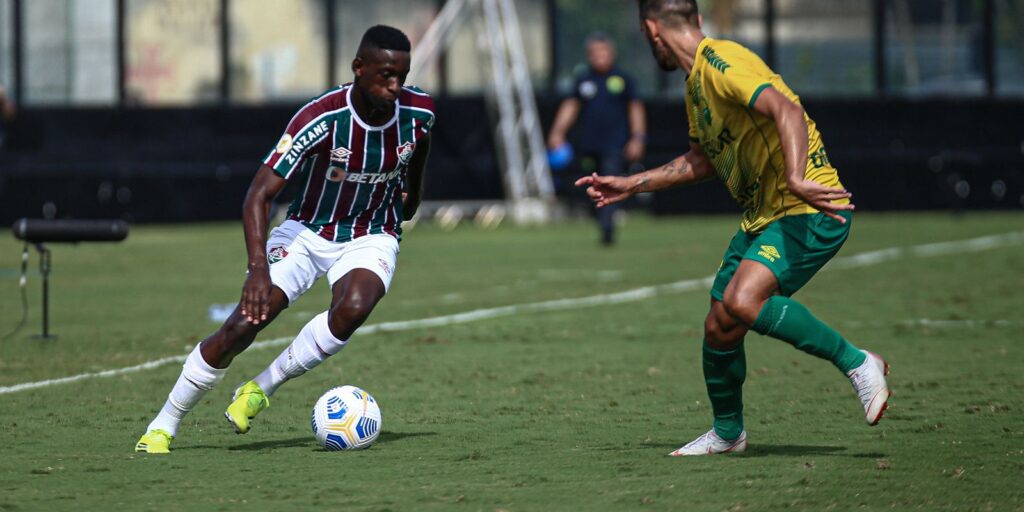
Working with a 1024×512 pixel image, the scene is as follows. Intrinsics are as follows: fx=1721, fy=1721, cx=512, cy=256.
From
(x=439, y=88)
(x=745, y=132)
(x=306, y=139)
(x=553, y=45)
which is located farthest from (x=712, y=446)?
(x=553, y=45)

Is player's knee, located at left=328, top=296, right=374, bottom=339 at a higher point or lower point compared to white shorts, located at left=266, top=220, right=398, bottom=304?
lower

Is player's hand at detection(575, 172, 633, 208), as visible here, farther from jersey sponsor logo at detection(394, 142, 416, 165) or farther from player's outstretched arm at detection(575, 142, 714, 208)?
jersey sponsor logo at detection(394, 142, 416, 165)

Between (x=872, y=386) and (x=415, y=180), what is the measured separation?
8.40ft

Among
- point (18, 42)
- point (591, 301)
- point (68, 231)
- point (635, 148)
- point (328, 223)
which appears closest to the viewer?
point (328, 223)

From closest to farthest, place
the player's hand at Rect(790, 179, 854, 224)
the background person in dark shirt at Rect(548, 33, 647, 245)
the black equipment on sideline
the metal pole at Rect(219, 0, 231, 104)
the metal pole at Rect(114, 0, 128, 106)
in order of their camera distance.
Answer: the player's hand at Rect(790, 179, 854, 224), the black equipment on sideline, the background person in dark shirt at Rect(548, 33, 647, 245), the metal pole at Rect(114, 0, 128, 106), the metal pole at Rect(219, 0, 231, 104)

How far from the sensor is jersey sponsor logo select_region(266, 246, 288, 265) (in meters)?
7.58

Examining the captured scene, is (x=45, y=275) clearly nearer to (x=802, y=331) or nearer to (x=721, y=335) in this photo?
(x=721, y=335)

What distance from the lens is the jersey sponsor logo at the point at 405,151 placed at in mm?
7684

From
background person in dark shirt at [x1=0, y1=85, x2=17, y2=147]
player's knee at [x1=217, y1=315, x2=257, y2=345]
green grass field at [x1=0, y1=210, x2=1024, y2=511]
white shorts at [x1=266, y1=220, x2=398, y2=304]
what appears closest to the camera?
green grass field at [x1=0, y1=210, x2=1024, y2=511]

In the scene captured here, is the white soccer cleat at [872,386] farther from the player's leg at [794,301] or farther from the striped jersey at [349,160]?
the striped jersey at [349,160]

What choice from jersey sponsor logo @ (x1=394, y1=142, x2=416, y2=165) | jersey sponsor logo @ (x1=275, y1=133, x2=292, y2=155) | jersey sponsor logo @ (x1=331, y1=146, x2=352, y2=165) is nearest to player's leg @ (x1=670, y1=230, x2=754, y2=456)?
jersey sponsor logo @ (x1=394, y1=142, x2=416, y2=165)

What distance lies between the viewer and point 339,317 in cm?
740

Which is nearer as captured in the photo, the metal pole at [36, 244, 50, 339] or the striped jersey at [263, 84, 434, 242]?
the striped jersey at [263, 84, 434, 242]

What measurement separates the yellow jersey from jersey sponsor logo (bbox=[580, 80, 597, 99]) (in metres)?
13.4
